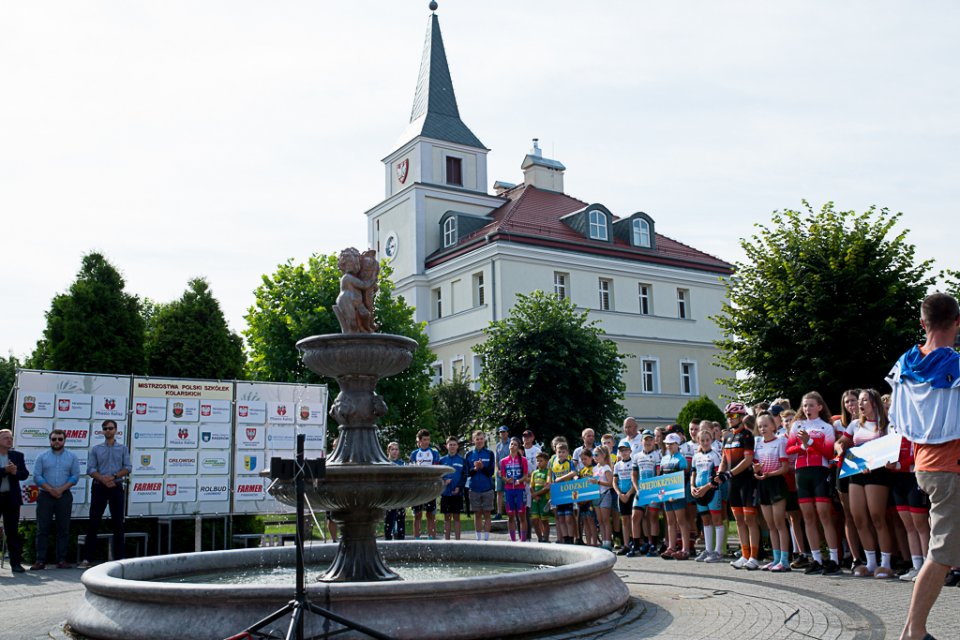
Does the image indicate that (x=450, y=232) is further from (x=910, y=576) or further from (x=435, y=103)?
A: (x=910, y=576)

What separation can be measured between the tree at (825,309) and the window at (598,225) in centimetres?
2086

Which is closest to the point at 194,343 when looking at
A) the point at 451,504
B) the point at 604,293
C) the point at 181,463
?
the point at 181,463

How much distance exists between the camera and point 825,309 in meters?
26.9

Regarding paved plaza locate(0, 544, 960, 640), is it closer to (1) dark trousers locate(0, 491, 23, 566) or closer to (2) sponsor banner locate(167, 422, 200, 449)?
(1) dark trousers locate(0, 491, 23, 566)

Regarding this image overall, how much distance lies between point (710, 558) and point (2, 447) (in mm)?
11468

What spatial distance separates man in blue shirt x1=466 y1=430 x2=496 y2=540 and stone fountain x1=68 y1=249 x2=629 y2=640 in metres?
5.09

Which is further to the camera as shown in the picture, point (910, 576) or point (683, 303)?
point (683, 303)

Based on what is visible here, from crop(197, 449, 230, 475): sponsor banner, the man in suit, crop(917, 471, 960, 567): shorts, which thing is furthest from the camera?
crop(197, 449, 230, 475): sponsor banner

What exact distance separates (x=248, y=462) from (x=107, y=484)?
2.72m

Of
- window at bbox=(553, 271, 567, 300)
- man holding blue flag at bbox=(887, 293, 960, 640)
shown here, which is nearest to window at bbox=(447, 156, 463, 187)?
window at bbox=(553, 271, 567, 300)

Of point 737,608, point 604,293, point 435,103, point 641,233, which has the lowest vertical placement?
point 737,608

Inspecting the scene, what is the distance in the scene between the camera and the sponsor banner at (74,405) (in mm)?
15281

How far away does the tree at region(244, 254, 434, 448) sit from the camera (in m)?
36.7

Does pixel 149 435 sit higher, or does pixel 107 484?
pixel 149 435
